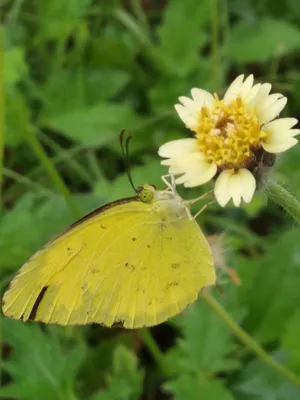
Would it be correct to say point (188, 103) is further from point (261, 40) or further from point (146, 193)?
point (261, 40)

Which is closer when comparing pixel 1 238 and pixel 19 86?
pixel 1 238

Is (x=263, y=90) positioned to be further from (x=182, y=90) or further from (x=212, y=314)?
(x=182, y=90)

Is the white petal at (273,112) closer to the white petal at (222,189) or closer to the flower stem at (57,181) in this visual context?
the white petal at (222,189)

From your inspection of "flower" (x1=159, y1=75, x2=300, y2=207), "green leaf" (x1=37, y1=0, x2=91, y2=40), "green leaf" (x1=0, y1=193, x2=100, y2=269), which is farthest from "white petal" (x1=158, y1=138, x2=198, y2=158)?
"green leaf" (x1=37, y1=0, x2=91, y2=40)

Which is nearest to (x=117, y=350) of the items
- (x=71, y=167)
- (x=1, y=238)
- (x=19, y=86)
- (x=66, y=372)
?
(x=66, y=372)

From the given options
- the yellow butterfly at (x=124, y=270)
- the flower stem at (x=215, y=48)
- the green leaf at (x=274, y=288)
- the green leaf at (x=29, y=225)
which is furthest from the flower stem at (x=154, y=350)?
the flower stem at (x=215, y=48)
